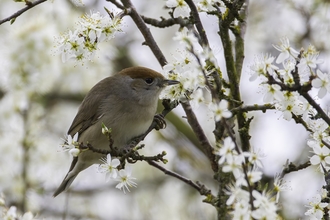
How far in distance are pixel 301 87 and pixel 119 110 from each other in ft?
8.78

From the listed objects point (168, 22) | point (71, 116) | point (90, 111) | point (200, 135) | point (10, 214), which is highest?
point (168, 22)

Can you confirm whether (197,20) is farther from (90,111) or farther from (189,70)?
(90,111)

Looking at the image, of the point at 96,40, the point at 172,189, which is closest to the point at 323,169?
the point at 96,40

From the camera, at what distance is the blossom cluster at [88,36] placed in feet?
11.1

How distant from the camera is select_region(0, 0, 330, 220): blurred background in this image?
288 inches

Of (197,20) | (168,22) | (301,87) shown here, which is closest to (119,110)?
(168,22)

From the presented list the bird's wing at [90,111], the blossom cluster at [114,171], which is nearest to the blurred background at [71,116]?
the bird's wing at [90,111]

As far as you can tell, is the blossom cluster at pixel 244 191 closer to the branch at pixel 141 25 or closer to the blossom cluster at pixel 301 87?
the blossom cluster at pixel 301 87

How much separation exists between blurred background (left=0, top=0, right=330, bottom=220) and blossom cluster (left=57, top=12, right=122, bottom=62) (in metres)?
3.13

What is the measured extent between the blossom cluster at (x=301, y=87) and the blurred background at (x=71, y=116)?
3.58 meters

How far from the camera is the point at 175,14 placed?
135 inches

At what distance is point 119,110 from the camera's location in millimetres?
5098

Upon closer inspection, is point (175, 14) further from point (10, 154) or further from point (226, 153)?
point (10, 154)

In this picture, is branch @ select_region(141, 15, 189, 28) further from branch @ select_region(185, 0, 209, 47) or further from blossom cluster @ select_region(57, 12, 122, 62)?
blossom cluster @ select_region(57, 12, 122, 62)
